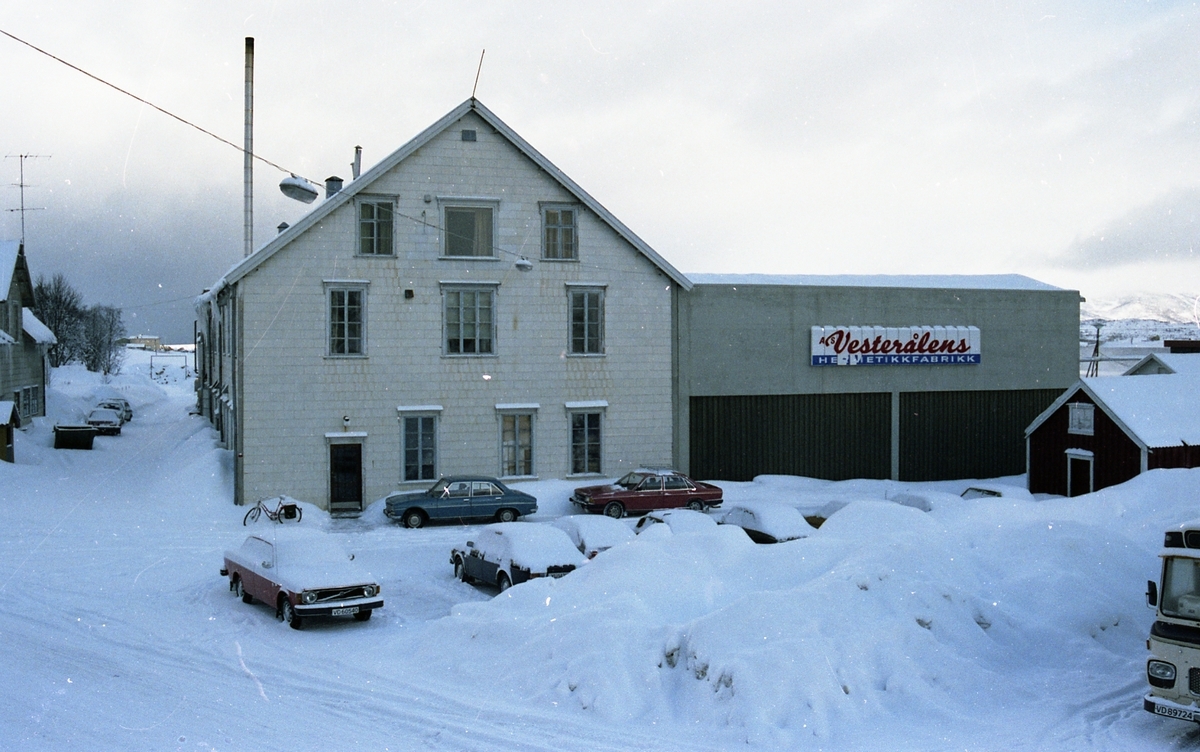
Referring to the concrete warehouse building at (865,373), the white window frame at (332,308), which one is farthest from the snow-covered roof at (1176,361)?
the white window frame at (332,308)

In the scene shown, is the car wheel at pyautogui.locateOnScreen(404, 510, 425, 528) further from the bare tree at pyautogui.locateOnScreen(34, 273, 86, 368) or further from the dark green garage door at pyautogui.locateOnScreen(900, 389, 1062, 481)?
the bare tree at pyautogui.locateOnScreen(34, 273, 86, 368)

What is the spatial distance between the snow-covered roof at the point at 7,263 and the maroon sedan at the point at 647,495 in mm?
26992

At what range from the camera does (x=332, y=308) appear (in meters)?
28.4

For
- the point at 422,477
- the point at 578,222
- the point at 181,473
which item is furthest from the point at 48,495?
the point at 578,222

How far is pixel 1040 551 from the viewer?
Answer: 16781 millimetres

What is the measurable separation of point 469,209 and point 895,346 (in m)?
15.4

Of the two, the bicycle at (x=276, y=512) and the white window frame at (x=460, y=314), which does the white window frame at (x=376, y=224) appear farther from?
the bicycle at (x=276, y=512)

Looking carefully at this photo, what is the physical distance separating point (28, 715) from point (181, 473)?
19624mm

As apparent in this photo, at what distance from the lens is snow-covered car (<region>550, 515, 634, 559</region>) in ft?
63.1

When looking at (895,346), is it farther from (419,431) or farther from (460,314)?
(419,431)

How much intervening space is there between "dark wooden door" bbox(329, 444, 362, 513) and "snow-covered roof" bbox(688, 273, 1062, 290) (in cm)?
1233

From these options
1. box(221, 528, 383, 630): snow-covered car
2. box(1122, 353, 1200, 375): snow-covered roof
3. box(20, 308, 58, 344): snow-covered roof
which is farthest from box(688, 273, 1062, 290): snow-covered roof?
box(20, 308, 58, 344): snow-covered roof

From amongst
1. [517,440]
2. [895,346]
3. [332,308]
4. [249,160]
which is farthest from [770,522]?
[249,160]

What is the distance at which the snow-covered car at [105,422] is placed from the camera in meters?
49.0
